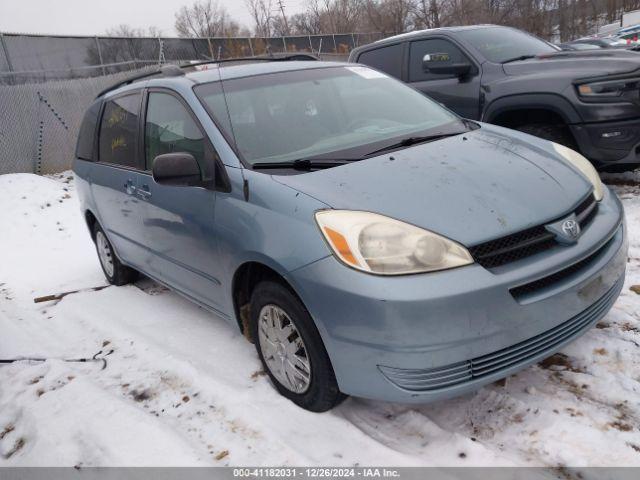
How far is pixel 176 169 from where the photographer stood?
2.92 m

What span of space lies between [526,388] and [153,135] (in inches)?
111

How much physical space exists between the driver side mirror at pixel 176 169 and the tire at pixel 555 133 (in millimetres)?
3801

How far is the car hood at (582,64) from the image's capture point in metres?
4.93

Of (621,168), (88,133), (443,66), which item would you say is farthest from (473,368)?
(621,168)

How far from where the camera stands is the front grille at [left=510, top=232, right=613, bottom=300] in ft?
7.37

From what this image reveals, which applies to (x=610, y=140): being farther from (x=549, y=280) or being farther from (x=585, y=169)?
(x=549, y=280)

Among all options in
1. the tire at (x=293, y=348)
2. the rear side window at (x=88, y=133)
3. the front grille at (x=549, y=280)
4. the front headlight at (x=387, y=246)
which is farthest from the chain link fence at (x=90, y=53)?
the front grille at (x=549, y=280)

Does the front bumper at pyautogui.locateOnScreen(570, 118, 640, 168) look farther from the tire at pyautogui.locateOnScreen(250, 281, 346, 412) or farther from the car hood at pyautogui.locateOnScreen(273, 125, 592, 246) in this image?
the tire at pyautogui.locateOnScreen(250, 281, 346, 412)

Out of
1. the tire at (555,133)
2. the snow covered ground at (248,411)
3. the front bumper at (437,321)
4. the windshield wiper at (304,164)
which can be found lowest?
the snow covered ground at (248,411)

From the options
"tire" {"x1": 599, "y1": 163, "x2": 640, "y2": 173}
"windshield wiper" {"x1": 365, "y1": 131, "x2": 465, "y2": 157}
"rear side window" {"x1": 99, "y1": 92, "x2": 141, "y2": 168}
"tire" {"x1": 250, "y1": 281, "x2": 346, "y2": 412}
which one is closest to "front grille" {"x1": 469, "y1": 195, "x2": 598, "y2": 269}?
"tire" {"x1": 250, "y1": 281, "x2": 346, "y2": 412}

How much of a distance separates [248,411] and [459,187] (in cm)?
154

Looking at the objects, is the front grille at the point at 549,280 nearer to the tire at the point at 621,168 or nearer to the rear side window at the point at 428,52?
the tire at the point at 621,168

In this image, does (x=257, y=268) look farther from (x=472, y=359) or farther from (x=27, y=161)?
(x=27, y=161)

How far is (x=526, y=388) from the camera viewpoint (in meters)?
2.66
